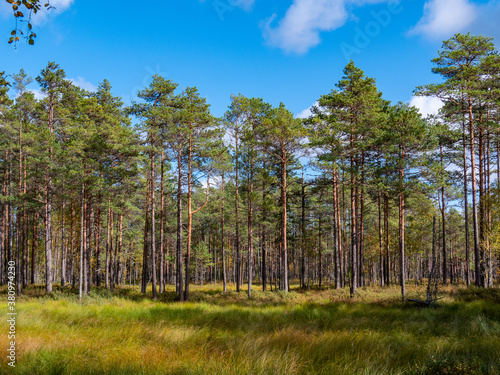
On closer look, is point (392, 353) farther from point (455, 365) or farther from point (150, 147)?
point (150, 147)

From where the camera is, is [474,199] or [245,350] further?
[474,199]

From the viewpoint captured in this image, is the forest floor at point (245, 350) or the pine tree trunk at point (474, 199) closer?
the forest floor at point (245, 350)

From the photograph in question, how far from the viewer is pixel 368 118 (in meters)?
19.5

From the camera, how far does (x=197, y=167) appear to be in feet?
65.5

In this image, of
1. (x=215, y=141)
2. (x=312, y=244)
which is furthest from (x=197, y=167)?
(x=312, y=244)

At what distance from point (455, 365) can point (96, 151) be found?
2066 centimetres

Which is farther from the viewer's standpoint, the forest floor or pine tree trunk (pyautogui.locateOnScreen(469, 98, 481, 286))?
pine tree trunk (pyautogui.locateOnScreen(469, 98, 481, 286))

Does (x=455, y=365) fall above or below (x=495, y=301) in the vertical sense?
above

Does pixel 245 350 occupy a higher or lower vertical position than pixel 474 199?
lower

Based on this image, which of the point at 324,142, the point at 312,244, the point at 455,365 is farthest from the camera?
the point at 312,244

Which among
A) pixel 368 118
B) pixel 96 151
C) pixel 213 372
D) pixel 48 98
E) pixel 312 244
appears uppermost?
pixel 48 98

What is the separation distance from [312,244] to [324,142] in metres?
19.3

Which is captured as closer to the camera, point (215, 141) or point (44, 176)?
point (215, 141)

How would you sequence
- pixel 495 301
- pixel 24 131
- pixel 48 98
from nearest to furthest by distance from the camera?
pixel 495 301 < pixel 48 98 < pixel 24 131
